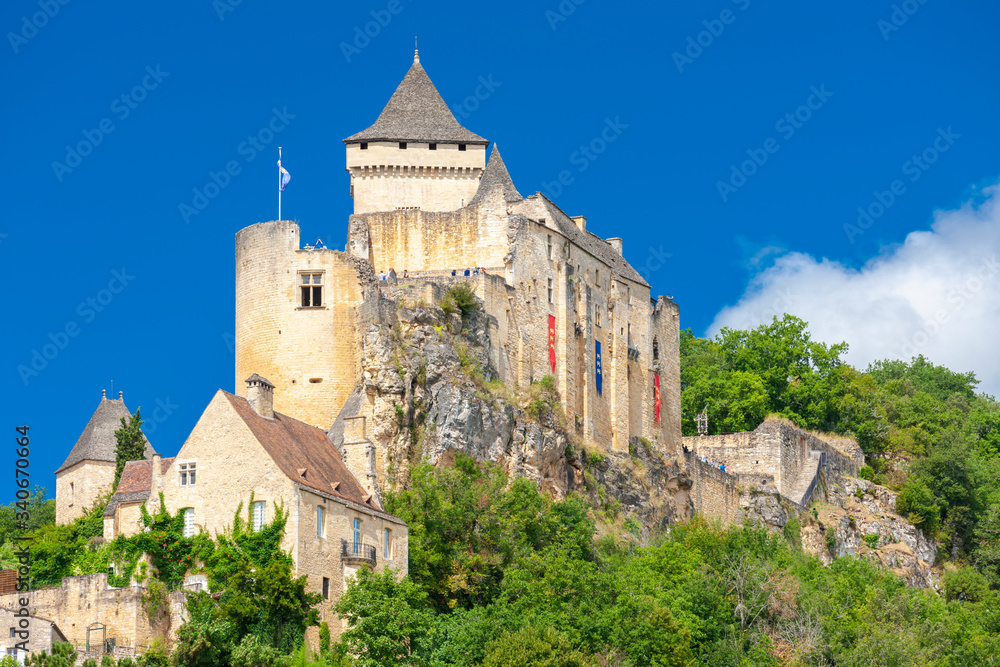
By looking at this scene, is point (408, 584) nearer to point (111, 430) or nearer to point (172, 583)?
point (172, 583)

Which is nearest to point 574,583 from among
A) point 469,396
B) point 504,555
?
point 504,555

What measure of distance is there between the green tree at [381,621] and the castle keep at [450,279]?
430 inches

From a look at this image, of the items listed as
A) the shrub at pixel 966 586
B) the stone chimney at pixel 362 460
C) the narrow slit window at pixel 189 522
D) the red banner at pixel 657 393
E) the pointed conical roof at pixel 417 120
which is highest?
the pointed conical roof at pixel 417 120

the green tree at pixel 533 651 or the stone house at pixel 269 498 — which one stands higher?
the stone house at pixel 269 498

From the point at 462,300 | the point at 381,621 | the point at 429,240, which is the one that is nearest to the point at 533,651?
the point at 381,621

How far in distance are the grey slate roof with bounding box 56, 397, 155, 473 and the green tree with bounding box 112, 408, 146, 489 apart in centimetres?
57

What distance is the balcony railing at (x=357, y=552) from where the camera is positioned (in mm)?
54969

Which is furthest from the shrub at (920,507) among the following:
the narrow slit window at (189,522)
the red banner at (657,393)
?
the narrow slit window at (189,522)

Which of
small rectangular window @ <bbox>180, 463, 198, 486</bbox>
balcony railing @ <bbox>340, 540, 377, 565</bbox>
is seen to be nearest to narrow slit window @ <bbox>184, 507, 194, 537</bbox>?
small rectangular window @ <bbox>180, 463, 198, 486</bbox>

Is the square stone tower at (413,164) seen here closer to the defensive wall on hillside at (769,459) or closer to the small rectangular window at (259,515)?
the defensive wall on hillside at (769,459)

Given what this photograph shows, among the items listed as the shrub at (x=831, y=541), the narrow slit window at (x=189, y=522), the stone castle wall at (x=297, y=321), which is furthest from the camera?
the shrub at (x=831, y=541)

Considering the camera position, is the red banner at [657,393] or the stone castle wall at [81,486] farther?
the red banner at [657,393]

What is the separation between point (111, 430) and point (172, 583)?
1523cm

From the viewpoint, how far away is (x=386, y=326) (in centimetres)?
6644
